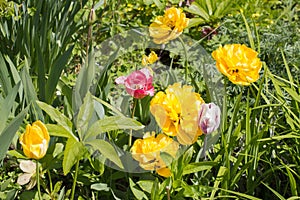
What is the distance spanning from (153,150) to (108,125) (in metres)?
0.15

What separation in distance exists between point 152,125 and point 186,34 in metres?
1.28

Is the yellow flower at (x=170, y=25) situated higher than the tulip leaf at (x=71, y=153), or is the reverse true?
the yellow flower at (x=170, y=25)

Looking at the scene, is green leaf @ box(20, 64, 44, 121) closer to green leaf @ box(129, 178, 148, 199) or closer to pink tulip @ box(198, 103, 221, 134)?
green leaf @ box(129, 178, 148, 199)

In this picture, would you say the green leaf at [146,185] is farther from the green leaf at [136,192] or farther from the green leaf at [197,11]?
the green leaf at [197,11]

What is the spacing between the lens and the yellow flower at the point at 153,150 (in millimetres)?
1497

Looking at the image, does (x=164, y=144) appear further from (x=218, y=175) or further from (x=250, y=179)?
(x=250, y=179)

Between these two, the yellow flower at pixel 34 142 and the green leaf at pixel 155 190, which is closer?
the yellow flower at pixel 34 142

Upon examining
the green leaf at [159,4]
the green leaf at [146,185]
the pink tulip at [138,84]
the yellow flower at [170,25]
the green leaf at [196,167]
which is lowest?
the green leaf at [146,185]

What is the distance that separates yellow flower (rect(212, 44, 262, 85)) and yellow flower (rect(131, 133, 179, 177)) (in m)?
0.26

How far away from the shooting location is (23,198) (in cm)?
172

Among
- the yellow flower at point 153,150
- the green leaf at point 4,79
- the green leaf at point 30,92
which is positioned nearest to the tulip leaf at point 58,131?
the yellow flower at point 153,150

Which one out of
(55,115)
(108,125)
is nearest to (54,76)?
(55,115)

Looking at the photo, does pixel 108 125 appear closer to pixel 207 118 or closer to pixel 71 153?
pixel 71 153

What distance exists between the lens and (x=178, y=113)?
1.47 meters
